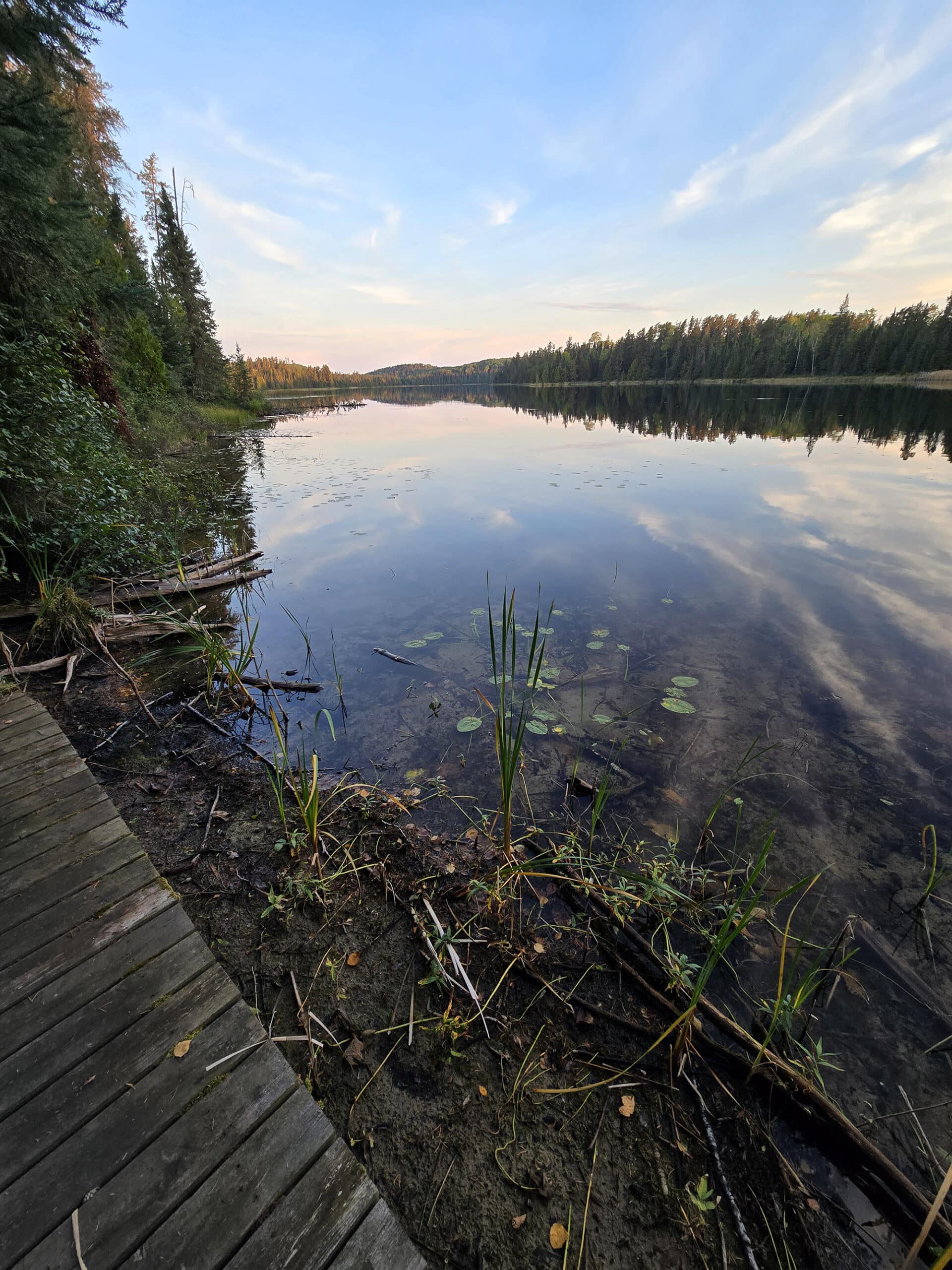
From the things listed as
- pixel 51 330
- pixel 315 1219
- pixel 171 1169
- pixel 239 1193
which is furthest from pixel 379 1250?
pixel 51 330

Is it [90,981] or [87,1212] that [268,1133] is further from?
[90,981]

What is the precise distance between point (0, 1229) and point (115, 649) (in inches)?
204

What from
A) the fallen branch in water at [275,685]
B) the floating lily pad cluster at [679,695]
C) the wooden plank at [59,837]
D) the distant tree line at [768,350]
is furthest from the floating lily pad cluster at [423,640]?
the distant tree line at [768,350]

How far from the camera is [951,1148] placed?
1.76 m

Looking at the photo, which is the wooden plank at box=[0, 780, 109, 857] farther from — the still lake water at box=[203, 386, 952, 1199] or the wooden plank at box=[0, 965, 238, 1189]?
the still lake water at box=[203, 386, 952, 1199]

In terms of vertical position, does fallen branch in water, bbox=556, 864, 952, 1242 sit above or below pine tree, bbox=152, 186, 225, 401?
below

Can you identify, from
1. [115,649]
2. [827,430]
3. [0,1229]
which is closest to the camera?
[0,1229]

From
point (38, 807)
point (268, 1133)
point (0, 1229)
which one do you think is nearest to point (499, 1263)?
point (268, 1133)

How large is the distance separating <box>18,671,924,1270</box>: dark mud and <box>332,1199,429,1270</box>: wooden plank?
1.27 ft

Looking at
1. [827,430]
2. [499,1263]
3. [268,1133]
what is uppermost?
[827,430]

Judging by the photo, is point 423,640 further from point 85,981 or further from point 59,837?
point 85,981

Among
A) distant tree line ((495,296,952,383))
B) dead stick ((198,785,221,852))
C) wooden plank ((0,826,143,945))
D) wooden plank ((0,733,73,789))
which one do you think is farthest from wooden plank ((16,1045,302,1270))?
distant tree line ((495,296,952,383))

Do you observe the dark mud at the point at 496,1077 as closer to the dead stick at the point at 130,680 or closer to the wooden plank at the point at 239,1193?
the wooden plank at the point at 239,1193

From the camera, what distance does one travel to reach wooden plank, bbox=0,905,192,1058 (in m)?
1.65
